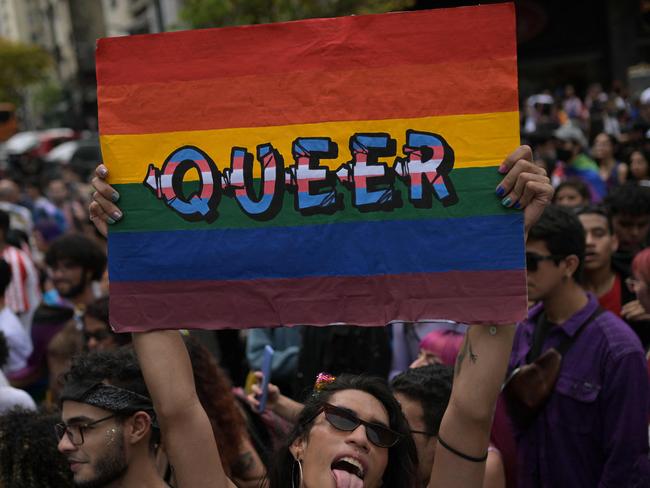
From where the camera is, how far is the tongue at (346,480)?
2.59 meters

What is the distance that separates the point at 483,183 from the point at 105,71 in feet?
3.65

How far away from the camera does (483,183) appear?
2.66 metres

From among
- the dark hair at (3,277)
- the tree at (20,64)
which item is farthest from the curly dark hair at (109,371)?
the tree at (20,64)

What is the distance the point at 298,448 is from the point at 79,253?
376cm

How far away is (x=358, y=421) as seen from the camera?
2766mm

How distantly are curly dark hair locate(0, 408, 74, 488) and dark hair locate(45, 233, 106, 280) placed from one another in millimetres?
2731

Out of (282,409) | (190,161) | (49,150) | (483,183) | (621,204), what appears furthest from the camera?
(49,150)

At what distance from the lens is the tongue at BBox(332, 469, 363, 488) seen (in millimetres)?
2592

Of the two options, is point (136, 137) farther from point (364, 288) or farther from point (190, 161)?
point (364, 288)

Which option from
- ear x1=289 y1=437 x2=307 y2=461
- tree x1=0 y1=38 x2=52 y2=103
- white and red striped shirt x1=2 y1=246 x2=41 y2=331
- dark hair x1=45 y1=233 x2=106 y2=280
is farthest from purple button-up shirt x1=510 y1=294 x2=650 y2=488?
tree x1=0 y1=38 x2=52 y2=103

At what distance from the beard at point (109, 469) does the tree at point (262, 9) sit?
46.7 feet

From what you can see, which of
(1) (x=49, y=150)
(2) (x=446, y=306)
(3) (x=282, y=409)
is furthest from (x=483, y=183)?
(1) (x=49, y=150)

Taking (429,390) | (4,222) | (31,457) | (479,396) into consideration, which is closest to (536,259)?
(429,390)

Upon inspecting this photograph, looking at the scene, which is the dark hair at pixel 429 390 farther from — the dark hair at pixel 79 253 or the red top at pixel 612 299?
the dark hair at pixel 79 253
